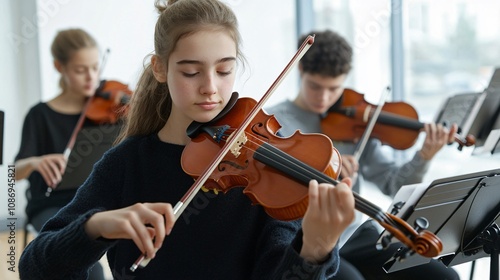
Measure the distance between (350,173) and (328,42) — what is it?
20.2 inches

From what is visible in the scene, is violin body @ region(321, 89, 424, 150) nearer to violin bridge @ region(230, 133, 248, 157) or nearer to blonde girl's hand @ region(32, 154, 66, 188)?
blonde girl's hand @ region(32, 154, 66, 188)

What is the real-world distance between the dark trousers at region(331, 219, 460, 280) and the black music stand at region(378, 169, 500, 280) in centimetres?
22

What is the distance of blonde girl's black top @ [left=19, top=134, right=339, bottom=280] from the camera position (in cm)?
118

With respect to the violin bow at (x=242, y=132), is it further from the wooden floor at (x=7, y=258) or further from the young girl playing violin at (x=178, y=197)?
the wooden floor at (x=7, y=258)

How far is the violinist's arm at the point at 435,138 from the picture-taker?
7.33 feet

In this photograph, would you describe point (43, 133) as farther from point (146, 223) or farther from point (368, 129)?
point (146, 223)

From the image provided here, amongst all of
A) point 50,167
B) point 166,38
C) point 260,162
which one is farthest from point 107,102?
point 260,162

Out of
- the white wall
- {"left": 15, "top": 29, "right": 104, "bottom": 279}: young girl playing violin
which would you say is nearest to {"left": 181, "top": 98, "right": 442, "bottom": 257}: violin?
{"left": 15, "top": 29, "right": 104, "bottom": 279}: young girl playing violin

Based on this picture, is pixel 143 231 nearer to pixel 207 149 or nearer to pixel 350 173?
pixel 207 149

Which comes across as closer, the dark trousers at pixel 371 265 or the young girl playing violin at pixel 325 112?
the dark trousers at pixel 371 265

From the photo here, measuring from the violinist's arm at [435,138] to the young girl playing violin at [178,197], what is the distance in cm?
115

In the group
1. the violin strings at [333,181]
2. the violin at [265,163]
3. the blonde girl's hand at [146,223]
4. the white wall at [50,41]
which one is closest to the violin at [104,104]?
the white wall at [50,41]

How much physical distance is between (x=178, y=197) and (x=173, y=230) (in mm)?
66

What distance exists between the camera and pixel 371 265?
1.81m
